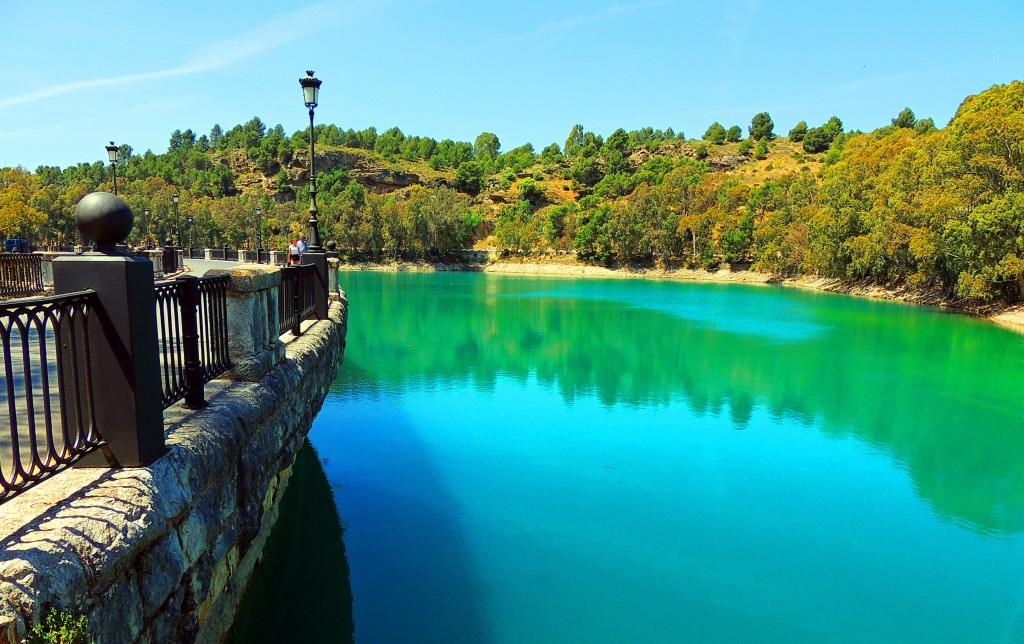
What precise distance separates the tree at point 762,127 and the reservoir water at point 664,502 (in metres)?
128

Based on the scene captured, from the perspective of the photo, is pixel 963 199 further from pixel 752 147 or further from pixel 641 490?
pixel 752 147

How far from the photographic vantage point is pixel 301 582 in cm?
680

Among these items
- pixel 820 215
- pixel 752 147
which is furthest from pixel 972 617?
pixel 752 147

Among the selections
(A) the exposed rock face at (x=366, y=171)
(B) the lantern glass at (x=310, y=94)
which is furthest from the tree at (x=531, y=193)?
(B) the lantern glass at (x=310, y=94)

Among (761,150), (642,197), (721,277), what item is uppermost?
(761,150)

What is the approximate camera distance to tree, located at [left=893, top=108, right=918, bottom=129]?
110562 millimetres

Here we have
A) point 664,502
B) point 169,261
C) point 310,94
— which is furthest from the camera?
point 169,261

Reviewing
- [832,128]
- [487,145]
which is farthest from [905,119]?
[487,145]

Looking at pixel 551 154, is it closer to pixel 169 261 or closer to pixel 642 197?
pixel 642 197

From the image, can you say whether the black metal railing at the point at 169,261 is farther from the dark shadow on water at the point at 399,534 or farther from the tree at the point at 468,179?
the tree at the point at 468,179

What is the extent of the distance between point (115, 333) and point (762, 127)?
14870 centimetres

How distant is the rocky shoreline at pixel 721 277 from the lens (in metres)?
32.2

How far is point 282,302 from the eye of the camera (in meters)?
8.33

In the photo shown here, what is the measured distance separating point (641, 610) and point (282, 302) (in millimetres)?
5675
